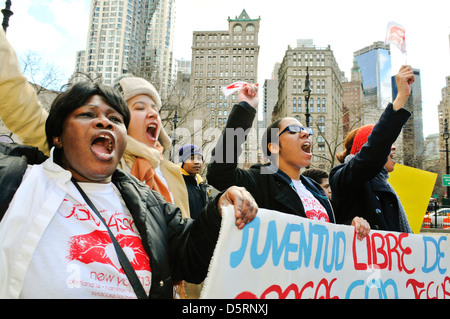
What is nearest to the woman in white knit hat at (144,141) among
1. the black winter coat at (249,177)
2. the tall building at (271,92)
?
the black winter coat at (249,177)

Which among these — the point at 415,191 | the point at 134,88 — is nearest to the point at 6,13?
the point at 134,88

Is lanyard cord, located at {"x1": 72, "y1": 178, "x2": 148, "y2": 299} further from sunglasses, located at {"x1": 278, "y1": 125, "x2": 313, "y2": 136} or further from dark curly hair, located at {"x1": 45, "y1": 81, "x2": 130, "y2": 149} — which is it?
sunglasses, located at {"x1": 278, "y1": 125, "x2": 313, "y2": 136}

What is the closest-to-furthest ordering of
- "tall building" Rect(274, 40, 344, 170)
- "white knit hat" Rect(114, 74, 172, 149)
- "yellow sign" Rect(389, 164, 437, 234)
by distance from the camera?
"white knit hat" Rect(114, 74, 172, 149) → "yellow sign" Rect(389, 164, 437, 234) → "tall building" Rect(274, 40, 344, 170)

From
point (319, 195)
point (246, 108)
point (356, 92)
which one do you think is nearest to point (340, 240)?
point (319, 195)

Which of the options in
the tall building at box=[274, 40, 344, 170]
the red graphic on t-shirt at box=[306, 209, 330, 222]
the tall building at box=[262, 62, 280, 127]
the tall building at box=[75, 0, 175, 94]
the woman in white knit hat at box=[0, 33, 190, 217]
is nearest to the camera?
the woman in white knit hat at box=[0, 33, 190, 217]

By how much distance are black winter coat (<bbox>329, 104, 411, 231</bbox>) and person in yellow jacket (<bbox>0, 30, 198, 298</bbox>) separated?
1336 millimetres

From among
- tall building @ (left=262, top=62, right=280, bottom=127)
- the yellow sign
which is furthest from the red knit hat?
tall building @ (left=262, top=62, right=280, bottom=127)

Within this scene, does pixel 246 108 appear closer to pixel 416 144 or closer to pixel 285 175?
pixel 285 175

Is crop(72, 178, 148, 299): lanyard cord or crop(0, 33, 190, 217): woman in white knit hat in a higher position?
crop(0, 33, 190, 217): woman in white knit hat

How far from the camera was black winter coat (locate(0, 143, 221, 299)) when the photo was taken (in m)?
1.33

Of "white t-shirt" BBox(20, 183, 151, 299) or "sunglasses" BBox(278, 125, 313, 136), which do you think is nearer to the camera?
"white t-shirt" BBox(20, 183, 151, 299)

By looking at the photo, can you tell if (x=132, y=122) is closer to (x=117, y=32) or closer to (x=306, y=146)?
(x=306, y=146)

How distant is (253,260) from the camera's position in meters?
1.46

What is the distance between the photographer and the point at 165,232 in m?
1.51
